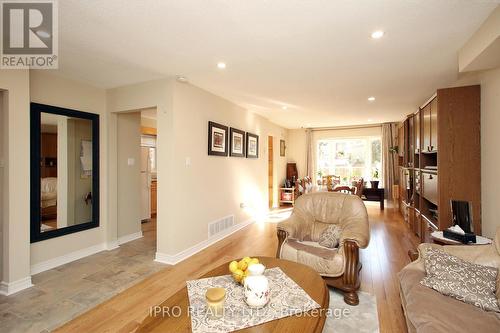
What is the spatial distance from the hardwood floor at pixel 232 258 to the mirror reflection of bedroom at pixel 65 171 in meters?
1.58

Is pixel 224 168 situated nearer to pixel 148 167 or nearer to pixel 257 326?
pixel 148 167

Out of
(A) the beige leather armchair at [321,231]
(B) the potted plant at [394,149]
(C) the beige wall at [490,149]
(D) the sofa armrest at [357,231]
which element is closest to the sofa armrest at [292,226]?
(A) the beige leather armchair at [321,231]

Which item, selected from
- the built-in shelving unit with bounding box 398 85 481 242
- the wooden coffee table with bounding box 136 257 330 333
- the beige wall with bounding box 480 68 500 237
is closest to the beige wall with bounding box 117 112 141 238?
the wooden coffee table with bounding box 136 257 330 333

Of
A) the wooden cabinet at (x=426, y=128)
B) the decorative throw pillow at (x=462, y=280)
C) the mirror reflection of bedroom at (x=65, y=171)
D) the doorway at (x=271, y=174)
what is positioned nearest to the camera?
the decorative throw pillow at (x=462, y=280)

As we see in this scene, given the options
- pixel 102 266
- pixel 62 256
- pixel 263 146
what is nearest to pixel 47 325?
pixel 102 266

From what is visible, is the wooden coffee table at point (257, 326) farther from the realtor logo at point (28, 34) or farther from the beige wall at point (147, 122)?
the beige wall at point (147, 122)

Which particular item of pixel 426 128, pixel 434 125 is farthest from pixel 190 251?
pixel 426 128

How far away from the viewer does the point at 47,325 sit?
196 centimetres

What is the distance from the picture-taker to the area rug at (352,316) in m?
1.90

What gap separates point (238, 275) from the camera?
1604mm

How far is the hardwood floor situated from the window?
2.91 metres

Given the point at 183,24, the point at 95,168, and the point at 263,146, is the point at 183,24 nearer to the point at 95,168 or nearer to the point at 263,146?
the point at 95,168

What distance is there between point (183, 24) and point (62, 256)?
328cm

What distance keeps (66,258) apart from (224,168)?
2593 millimetres
